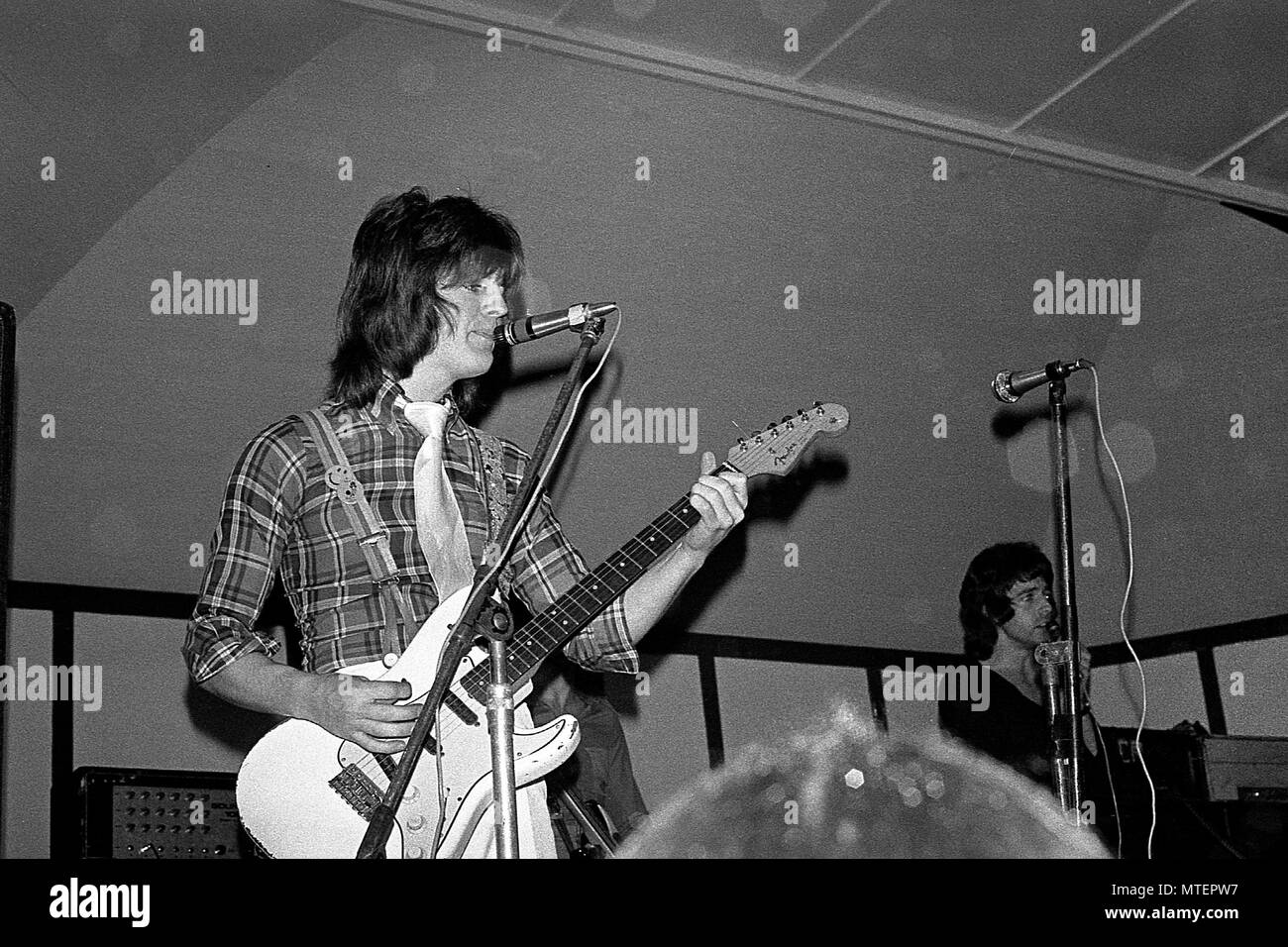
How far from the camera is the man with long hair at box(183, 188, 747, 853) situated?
2.13 meters

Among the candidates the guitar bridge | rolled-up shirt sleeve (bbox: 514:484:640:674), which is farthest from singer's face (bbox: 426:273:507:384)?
the guitar bridge

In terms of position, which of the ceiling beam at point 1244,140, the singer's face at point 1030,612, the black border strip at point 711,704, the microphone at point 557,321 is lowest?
the black border strip at point 711,704

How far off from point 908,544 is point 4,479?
3.89 metres

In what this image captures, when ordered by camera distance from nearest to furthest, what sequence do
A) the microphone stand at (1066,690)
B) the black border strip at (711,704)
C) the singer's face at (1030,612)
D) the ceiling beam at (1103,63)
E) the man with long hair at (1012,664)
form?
the microphone stand at (1066,690) < the ceiling beam at (1103,63) < the man with long hair at (1012,664) < the singer's face at (1030,612) < the black border strip at (711,704)

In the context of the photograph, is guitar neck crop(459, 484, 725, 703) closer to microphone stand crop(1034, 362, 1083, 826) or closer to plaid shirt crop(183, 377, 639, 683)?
plaid shirt crop(183, 377, 639, 683)

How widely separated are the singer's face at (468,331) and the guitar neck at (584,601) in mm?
408

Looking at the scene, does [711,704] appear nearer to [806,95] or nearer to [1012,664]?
[1012,664]

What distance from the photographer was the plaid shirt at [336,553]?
2.18 meters

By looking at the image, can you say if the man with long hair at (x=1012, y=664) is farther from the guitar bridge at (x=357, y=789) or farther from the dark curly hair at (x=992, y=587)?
the guitar bridge at (x=357, y=789)

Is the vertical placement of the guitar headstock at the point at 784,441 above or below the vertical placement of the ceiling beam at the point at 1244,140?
below

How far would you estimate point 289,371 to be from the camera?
4.09 metres

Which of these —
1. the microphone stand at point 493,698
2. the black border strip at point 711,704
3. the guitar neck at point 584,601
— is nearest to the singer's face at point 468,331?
the guitar neck at point 584,601

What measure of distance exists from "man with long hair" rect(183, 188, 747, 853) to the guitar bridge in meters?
0.10
